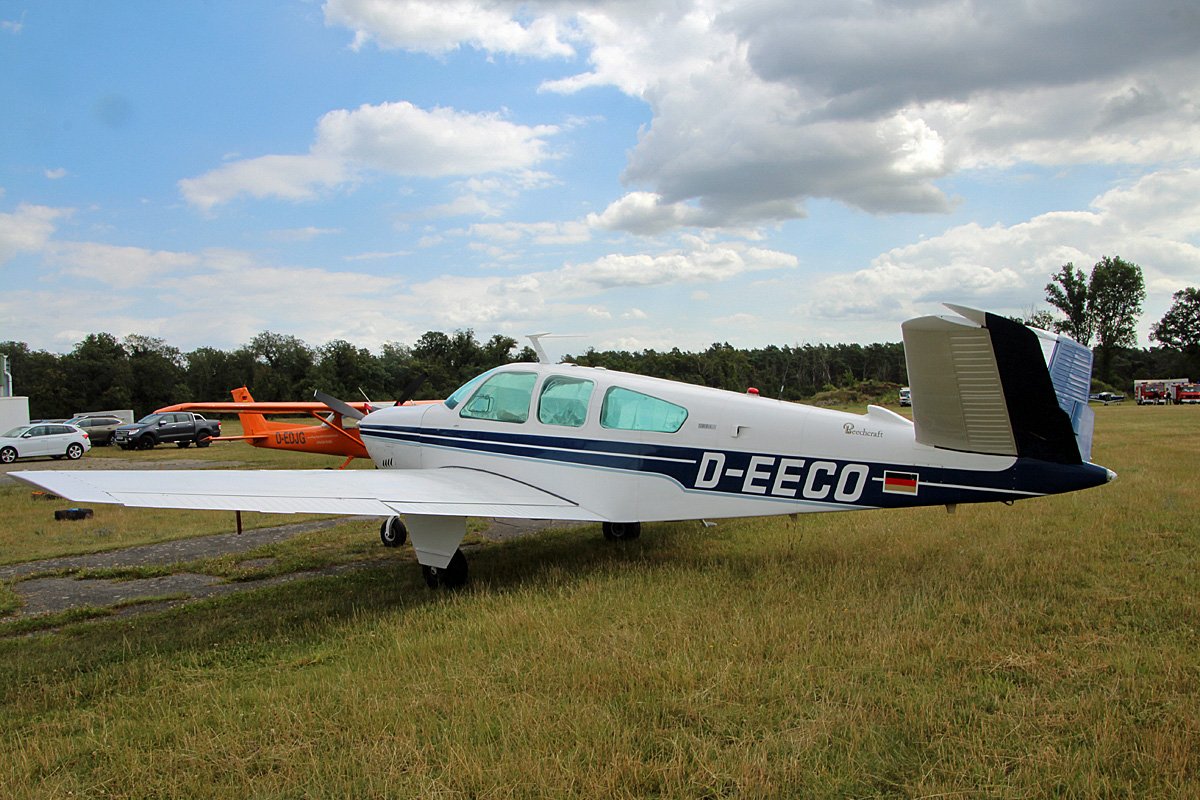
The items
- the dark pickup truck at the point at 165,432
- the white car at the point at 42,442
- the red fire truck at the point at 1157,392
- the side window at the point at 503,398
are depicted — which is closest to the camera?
the side window at the point at 503,398

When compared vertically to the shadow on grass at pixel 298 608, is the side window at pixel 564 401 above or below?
above

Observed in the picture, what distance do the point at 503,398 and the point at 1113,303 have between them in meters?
99.5

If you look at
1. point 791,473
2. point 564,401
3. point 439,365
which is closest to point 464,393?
point 564,401

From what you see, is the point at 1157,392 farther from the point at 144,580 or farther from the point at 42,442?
the point at 42,442

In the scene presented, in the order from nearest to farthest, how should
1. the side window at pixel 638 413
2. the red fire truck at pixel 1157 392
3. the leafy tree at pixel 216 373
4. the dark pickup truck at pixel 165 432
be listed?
the side window at pixel 638 413 → the dark pickup truck at pixel 165 432 → the red fire truck at pixel 1157 392 → the leafy tree at pixel 216 373

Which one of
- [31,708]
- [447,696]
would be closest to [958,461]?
[447,696]

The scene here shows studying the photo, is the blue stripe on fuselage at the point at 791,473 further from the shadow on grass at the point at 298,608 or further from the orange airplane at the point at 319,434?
the orange airplane at the point at 319,434

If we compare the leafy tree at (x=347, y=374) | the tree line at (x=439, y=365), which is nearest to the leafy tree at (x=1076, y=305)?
the tree line at (x=439, y=365)

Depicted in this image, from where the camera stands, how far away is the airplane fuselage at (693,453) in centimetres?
536

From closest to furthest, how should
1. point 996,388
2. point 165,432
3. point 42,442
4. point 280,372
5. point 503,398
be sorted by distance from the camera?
1. point 996,388
2. point 503,398
3. point 42,442
4. point 165,432
5. point 280,372

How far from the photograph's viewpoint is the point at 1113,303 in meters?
81.5

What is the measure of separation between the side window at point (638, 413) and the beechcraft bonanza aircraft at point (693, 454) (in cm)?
2

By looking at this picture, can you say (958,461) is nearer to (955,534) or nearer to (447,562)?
(955,534)

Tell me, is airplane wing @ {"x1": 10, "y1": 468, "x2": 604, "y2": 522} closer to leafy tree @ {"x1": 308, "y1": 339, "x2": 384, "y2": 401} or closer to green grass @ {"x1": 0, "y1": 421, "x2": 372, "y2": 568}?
green grass @ {"x1": 0, "y1": 421, "x2": 372, "y2": 568}
